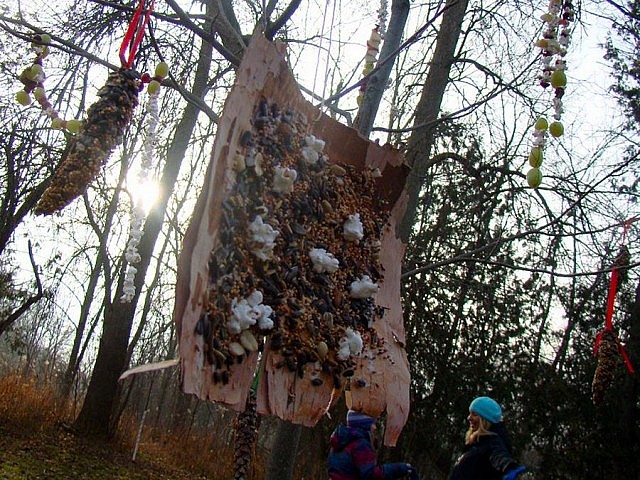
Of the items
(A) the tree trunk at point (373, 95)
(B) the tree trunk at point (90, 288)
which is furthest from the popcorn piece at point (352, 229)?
(B) the tree trunk at point (90, 288)

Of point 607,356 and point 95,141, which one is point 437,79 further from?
point 95,141

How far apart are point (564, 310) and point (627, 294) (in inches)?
53.8

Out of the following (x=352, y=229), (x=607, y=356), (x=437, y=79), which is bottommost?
(x=352, y=229)

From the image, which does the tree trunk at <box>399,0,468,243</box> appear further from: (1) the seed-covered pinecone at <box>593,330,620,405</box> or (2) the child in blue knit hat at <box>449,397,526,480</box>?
(2) the child in blue knit hat at <box>449,397,526,480</box>

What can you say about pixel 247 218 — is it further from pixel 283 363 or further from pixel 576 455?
pixel 576 455

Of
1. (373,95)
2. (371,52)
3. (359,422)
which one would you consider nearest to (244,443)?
(359,422)

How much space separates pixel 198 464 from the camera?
6.44 meters

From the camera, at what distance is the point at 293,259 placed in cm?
104

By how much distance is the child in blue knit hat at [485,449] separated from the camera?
229 cm

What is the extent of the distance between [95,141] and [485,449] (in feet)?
6.36

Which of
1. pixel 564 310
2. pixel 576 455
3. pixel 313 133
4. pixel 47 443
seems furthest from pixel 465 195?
pixel 313 133

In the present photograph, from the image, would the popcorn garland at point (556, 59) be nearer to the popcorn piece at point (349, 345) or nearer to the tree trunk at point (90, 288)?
the popcorn piece at point (349, 345)

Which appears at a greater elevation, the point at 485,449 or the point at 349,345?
the point at 349,345

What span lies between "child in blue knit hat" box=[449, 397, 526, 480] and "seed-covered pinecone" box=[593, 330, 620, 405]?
2.32ft
